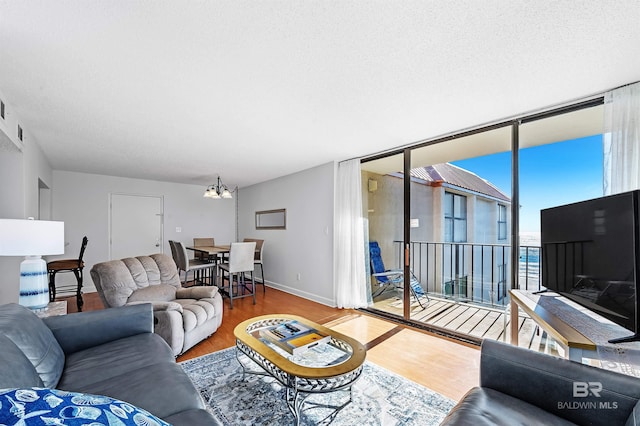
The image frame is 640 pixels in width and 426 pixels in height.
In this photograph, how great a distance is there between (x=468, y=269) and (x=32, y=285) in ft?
15.6

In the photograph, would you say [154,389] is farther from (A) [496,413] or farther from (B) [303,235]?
(B) [303,235]

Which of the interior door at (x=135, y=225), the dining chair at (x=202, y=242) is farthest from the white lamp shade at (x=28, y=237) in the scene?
the interior door at (x=135, y=225)

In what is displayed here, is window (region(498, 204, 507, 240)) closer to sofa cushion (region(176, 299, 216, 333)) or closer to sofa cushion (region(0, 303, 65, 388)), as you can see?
sofa cushion (region(176, 299, 216, 333))

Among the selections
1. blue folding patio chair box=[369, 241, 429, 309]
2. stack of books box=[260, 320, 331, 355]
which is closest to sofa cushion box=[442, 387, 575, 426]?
stack of books box=[260, 320, 331, 355]

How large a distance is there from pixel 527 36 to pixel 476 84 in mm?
503

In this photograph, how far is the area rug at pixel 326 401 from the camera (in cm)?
169

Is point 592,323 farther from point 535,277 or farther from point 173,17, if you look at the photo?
point 173,17

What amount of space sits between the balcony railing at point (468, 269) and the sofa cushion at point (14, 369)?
135 inches

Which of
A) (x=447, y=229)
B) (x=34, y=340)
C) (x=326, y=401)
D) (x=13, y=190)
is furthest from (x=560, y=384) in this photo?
(x=13, y=190)

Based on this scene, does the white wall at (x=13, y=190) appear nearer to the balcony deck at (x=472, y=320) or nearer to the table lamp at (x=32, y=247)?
the table lamp at (x=32, y=247)

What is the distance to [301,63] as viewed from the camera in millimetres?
1723

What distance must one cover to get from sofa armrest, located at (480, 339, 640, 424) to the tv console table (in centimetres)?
19

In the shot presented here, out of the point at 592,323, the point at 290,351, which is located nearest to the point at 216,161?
the point at 290,351

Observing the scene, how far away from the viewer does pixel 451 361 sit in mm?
2438
